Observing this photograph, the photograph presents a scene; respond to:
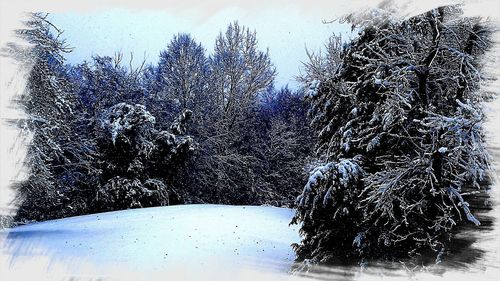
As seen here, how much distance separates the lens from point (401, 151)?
6.79 meters

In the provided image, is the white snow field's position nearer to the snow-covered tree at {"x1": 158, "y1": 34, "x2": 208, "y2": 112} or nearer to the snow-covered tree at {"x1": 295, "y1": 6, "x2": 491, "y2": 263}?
the snow-covered tree at {"x1": 295, "y1": 6, "x2": 491, "y2": 263}

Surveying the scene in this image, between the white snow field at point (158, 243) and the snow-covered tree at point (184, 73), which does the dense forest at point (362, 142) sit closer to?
the white snow field at point (158, 243)

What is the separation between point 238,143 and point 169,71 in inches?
235

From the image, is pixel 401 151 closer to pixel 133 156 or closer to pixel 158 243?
pixel 158 243

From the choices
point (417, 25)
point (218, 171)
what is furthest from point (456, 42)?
point (218, 171)

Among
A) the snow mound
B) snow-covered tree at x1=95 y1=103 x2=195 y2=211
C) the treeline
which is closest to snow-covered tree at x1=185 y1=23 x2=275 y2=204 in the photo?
the treeline

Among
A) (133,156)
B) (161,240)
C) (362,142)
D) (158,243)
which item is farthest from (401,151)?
(133,156)

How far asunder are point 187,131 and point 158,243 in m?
13.8

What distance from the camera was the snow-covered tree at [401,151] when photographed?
548 cm

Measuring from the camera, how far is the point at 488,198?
188 inches

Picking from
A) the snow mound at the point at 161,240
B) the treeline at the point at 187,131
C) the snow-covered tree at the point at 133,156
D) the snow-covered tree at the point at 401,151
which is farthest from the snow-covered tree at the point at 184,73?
the snow-covered tree at the point at 401,151

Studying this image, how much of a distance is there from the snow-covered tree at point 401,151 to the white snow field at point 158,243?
1.42 m

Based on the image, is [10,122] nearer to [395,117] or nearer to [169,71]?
[395,117]

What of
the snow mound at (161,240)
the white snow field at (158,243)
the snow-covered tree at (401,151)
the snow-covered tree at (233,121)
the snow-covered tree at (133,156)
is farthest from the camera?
the snow-covered tree at (233,121)
